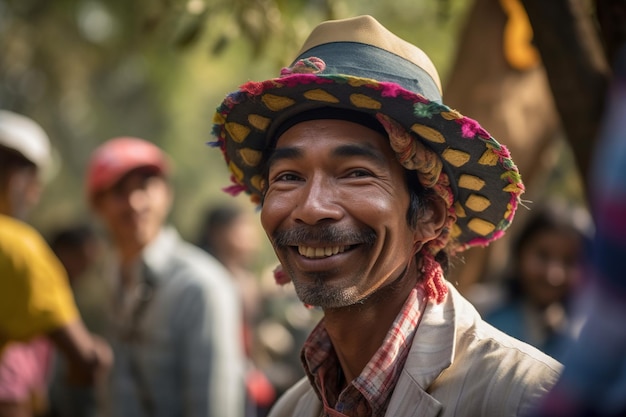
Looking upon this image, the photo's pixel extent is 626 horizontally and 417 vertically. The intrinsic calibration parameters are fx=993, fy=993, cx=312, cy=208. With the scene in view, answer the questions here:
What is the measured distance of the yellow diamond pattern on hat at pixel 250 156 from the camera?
10.5 ft

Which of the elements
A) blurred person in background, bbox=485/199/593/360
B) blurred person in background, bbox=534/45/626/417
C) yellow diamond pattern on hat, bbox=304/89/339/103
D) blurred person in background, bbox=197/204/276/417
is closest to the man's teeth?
yellow diamond pattern on hat, bbox=304/89/339/103

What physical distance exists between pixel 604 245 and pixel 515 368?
1.23 m

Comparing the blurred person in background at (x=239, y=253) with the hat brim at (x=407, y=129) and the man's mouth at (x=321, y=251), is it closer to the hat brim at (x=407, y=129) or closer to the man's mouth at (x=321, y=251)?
the hat brim at (x=407, y=129)

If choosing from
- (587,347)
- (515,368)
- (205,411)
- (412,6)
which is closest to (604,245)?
(587,347)

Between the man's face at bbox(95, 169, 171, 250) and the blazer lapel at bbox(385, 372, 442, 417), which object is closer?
the blazer lapel at bbox(385, 372, 442, 417)

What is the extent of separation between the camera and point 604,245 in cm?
135

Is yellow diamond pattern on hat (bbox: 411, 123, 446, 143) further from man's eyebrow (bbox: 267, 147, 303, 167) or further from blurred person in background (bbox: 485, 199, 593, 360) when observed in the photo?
blurred person in background (bbox: 485, 199, 593, 360)

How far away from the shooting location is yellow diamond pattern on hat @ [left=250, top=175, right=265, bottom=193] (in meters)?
3.26

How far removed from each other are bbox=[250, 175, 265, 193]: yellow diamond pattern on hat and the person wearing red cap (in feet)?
7.21

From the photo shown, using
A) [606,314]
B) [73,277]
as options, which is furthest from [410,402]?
[73,277]

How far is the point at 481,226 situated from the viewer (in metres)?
3.04

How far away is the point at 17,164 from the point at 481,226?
3.18 m

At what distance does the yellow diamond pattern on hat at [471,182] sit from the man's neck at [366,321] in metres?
0.32

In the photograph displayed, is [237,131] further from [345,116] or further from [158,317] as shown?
[158,317]
